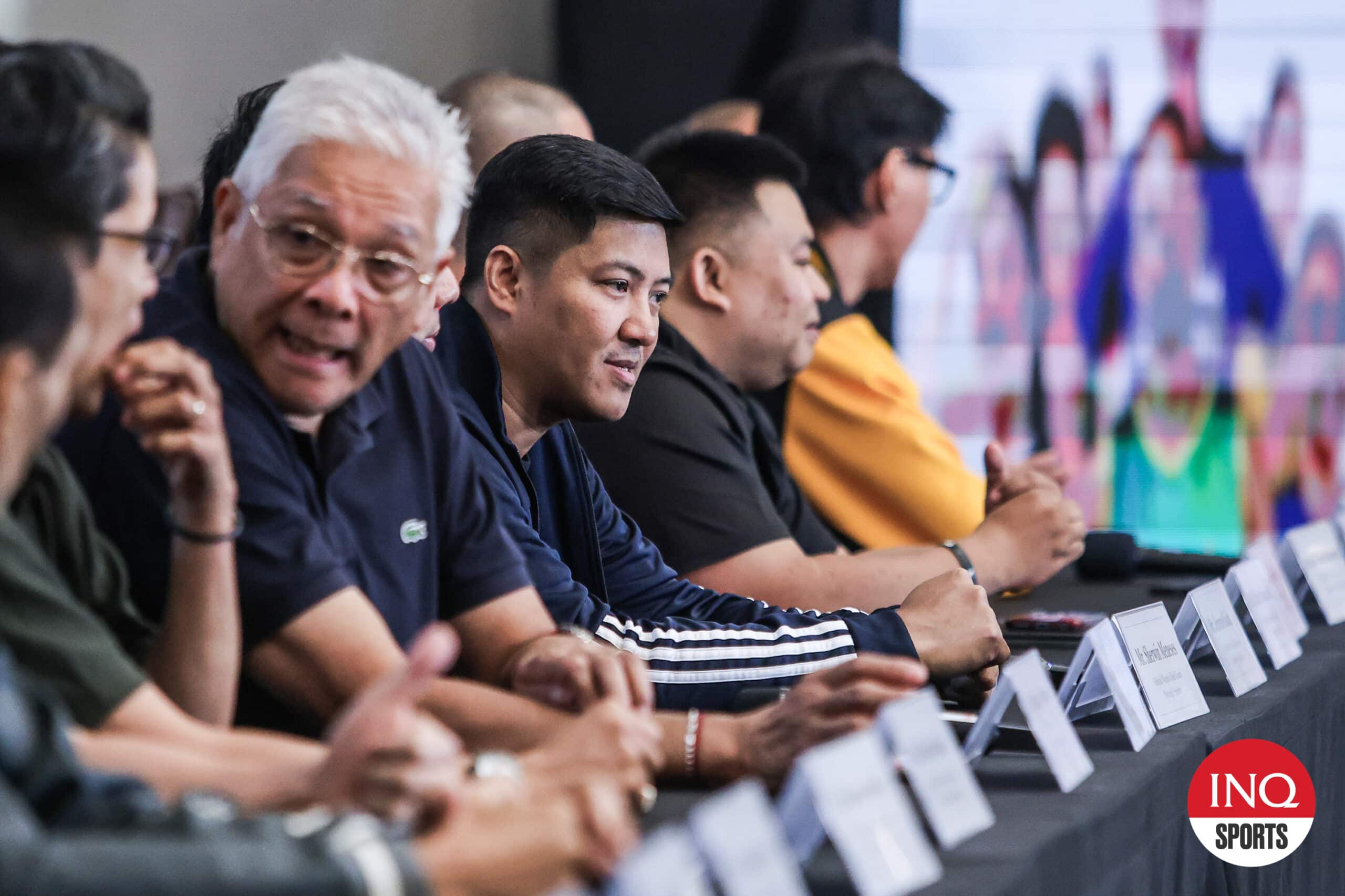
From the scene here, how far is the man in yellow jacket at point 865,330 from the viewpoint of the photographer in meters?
2.69

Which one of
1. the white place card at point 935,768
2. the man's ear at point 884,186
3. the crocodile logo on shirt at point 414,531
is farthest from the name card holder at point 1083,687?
the man's ear at point 884,186

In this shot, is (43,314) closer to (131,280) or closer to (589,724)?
(131,280)

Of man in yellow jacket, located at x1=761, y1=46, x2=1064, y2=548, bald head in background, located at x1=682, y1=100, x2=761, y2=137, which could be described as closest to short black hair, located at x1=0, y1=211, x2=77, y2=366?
man in yellow jacket, located at x1=761, y1=46, x2=1064, y2=548

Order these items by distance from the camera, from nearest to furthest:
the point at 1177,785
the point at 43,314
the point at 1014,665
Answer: the point at 43,314 < the point at 1014,665 < the point at 1177,785

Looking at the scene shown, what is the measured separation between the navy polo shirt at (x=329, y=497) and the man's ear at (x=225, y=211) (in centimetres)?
3

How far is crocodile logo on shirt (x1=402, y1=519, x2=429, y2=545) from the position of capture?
54.0 inches

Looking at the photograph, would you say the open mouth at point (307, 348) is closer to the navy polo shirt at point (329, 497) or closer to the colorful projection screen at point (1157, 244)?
the navy polo shirt at point (329, 497)

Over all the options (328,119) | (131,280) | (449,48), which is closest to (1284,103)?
(449,48)

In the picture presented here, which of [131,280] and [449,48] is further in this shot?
[449,48]

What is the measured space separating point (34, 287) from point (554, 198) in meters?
1.03

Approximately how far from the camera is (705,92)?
4.39 metres

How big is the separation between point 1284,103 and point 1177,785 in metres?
3.40

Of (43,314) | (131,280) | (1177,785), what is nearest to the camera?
(43,314)

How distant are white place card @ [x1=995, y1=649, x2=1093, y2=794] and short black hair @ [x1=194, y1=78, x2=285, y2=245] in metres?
0.82
